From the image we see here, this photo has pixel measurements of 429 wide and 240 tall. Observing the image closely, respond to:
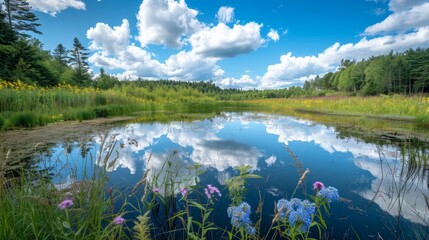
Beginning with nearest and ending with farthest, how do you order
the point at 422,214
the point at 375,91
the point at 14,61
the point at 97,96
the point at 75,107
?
the point at 422,214 < the point at 75,107 < the point at 97,96 < the point at 14,61 < the point at 375,91

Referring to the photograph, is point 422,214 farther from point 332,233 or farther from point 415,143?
point 415,143

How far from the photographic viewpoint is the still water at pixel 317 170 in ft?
6.50

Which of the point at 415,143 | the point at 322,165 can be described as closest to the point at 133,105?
the point at 322,165

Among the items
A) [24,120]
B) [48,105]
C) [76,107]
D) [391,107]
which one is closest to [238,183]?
[24,120]

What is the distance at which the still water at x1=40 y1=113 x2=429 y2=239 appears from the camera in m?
1.98

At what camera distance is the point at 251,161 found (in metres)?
3.80

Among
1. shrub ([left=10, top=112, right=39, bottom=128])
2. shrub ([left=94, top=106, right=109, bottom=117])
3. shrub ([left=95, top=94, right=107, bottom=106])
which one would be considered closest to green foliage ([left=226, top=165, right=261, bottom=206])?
shrub ([left=10, top=112, right=39, bottom=128])

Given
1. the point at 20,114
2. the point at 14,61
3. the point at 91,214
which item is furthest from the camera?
the point at 14,61

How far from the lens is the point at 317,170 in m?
3.37

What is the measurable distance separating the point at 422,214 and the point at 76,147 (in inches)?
225

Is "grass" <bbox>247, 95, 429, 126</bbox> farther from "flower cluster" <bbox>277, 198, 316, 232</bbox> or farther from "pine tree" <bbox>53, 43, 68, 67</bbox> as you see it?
"pine tree" <bbox>53, 43, 68, 67</bbox>

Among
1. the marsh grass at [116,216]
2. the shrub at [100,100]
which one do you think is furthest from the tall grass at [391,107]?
the shrub at [100,100]

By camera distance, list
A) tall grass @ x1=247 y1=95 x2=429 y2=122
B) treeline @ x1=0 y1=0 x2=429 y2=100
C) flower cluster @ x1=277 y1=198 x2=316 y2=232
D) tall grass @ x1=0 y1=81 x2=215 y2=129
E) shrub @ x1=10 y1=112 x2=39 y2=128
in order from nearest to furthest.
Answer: flower cluster @ x1=277 y1=198 x2=316 y2=232, shrub @ x1=10 y1=112 x2=39 y2=128, tall grass @ x1=0 y1=81 x2=215 y2=129, tall grass @ x1=247 y1=95 x2=429 y2=122, treeline @ x1=0 y1=0 x2=429 y2=100

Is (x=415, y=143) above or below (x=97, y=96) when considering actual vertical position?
below
